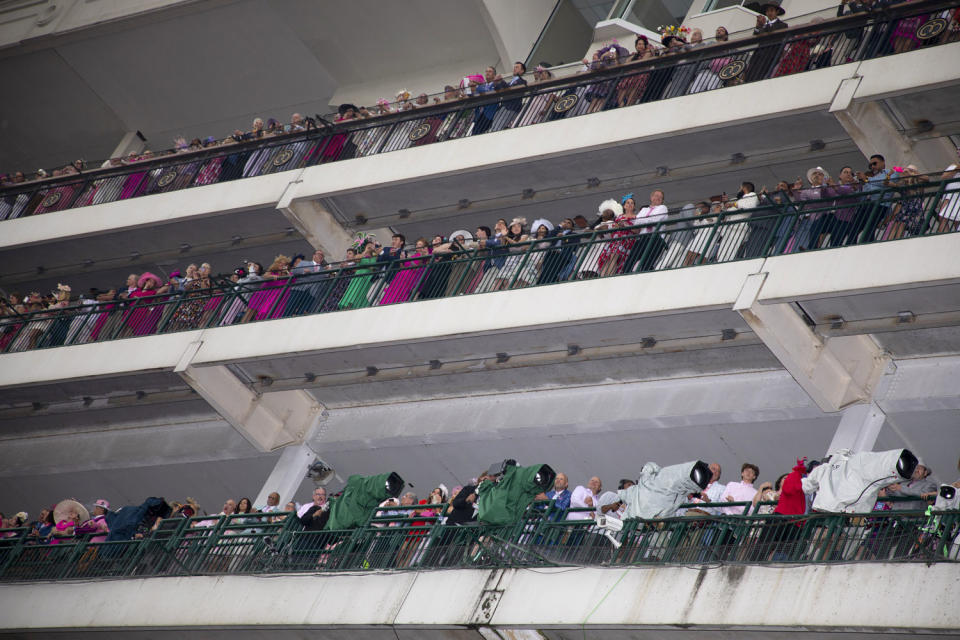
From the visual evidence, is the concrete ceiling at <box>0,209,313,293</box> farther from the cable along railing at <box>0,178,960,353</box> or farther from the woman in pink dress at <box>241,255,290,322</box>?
the woman in pink dress at <box>241,255,290,322</box>

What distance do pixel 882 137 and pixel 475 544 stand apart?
320 inches

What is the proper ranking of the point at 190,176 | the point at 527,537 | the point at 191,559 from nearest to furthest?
the point at 527,537 < the point at 191,559 < the point at 190,176

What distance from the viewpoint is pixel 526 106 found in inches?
765

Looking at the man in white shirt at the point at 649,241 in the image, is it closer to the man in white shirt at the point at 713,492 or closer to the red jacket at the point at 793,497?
the man in white shirt at the point at 713,492

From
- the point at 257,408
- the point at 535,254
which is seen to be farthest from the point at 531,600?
the point at 257,408

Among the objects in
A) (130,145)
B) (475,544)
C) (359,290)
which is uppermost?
(130,145)

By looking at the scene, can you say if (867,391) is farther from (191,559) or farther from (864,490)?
(191,559)

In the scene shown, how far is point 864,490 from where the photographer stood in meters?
Answer: 11.3

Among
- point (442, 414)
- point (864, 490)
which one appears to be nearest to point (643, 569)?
point (864, 490)

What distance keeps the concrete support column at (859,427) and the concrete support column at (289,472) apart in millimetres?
8871

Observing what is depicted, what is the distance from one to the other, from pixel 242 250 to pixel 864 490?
15077 millimetres

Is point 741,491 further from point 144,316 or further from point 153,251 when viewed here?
point 153,251

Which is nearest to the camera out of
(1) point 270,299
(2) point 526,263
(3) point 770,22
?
(2) point 526,263

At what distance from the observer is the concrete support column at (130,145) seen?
27.7 meters
